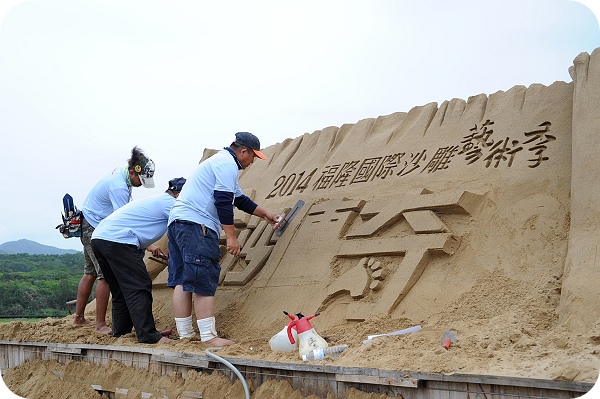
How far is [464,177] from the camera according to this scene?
13.7 feet

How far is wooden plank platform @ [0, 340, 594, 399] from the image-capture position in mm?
2240

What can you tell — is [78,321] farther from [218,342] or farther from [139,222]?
[218,342]

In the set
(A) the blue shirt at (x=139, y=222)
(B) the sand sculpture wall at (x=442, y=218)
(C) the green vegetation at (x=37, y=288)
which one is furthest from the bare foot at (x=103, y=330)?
(C) the green vegetation at (x=37, y=288)

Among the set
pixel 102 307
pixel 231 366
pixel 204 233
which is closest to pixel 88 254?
Answer: pixel 102 307

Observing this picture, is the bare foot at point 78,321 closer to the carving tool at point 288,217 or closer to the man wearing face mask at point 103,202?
the man wearing face mask at point 103,202

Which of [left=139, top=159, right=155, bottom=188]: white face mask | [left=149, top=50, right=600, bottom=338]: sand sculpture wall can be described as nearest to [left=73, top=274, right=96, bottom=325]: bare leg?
[left=139, top=159, right=155, bottom=188]: white face mask

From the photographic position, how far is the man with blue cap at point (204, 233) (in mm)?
3918

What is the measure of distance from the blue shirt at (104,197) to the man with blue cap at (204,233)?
3.15 ft

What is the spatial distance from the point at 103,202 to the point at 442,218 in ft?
8.77

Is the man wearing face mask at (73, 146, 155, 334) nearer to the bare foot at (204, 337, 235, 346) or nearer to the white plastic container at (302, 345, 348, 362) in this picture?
the bare foot at (204, 337, 235, 346)

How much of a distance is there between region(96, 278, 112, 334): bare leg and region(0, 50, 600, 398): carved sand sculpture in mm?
140

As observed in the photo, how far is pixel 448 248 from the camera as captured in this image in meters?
3.70

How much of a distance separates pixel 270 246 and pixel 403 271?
4.40 ft

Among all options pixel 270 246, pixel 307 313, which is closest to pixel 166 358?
pixel 307 313
